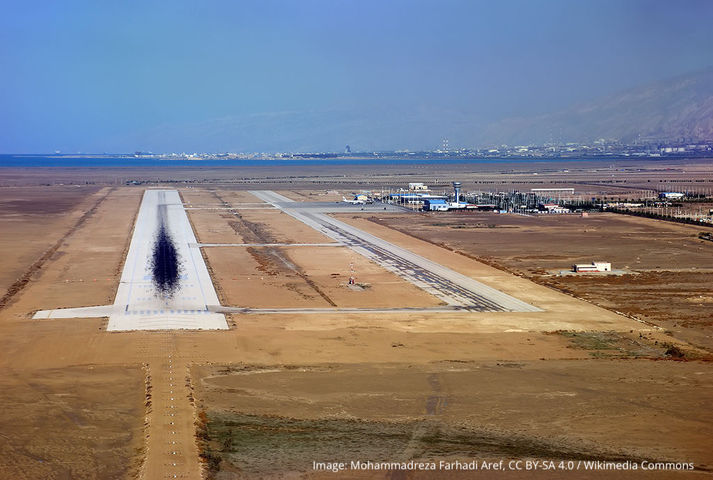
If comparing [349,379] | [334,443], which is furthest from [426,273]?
[334,443]

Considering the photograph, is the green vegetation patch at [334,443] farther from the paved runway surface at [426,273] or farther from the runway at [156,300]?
the paved runway surface at [426,273]

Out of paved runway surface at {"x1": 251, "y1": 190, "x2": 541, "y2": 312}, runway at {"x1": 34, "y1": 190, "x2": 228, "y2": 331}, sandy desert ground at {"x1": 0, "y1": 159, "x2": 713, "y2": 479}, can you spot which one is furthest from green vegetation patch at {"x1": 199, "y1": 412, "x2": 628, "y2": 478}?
paved runway surface at {"x1": 251, "y1": 190, "x2": 541, "y2": 312}

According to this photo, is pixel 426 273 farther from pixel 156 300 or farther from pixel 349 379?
pixel 349 379

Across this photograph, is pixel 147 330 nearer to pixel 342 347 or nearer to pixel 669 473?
pixel 342 347

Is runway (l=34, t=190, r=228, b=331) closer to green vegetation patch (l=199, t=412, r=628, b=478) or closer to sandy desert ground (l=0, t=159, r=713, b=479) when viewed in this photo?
sandy desert ground (l=0, t=159, r=713, b=479)

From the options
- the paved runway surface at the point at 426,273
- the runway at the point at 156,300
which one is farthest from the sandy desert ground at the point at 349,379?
the paved runway surface at the point at 426,273
